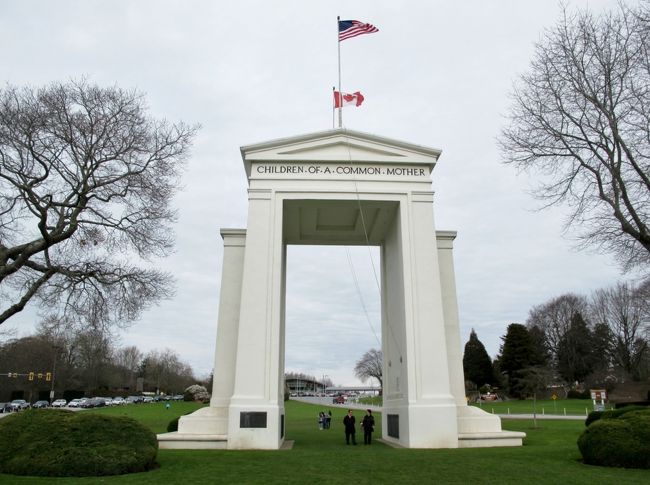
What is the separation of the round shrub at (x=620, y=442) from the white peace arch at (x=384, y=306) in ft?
18.3

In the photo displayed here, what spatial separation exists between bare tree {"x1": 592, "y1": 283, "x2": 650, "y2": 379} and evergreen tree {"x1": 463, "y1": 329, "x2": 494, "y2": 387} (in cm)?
1788

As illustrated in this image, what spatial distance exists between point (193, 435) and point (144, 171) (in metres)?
10.6

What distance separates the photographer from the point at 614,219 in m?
17.8

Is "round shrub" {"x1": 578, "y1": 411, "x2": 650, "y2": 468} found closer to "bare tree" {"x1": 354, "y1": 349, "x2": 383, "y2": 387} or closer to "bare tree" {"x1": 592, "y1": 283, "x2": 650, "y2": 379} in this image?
"bare tree" {"x1": 592, "y1": 283, "x2": 650, "y2": 379}

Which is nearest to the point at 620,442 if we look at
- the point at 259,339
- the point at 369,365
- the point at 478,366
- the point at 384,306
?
the point at 259,339

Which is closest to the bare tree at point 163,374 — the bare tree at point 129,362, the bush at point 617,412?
the bare tree at point 129,362

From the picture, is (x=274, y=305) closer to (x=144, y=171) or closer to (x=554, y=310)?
(x=144, y=171)

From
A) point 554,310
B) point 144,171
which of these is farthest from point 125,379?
point 144,171

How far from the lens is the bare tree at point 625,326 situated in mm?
65938

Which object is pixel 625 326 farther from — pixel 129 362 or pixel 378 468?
pixel 129 362

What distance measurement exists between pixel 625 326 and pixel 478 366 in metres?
22.1

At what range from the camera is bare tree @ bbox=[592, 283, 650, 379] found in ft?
216

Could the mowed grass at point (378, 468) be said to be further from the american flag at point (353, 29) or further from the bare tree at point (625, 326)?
the bare tree at point (625, 326)

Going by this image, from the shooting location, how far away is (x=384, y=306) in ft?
80.4
